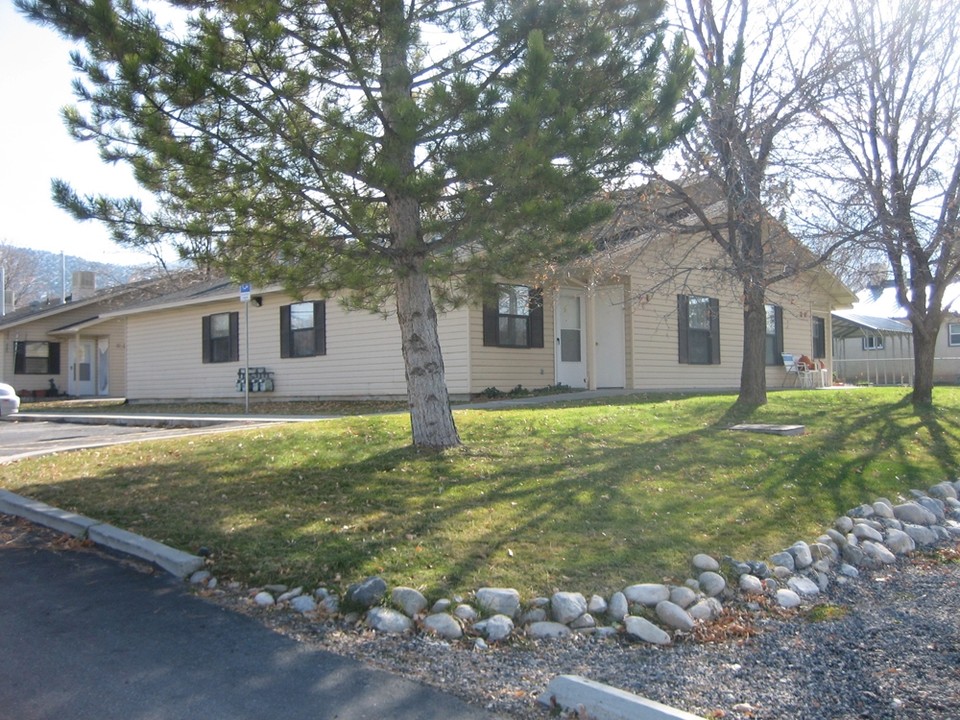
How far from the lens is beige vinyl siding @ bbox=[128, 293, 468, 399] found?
1714 cm

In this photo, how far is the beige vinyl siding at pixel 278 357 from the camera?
17.1 metres

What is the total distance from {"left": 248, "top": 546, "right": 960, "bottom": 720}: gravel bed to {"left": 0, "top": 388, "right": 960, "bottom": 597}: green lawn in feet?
2.35

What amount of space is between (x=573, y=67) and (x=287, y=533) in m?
4.79

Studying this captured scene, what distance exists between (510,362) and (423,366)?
312 inches

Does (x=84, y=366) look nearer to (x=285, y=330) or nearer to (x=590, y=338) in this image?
(x=285, y=330)

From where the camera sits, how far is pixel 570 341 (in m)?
17.8

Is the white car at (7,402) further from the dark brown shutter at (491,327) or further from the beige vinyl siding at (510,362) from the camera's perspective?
the dark brown shutter at (491,327)

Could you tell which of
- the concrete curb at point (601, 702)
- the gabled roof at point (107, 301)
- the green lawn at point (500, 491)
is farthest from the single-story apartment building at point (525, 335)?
the concrete curb at point (601, 702)

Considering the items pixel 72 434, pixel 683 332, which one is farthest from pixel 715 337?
pixel 72 434

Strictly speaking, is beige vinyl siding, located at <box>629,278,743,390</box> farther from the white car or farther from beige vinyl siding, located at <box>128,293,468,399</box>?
the white car

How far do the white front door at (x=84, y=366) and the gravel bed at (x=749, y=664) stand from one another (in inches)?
1108

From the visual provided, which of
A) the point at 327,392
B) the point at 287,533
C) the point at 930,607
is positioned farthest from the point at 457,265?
the point at 327,392

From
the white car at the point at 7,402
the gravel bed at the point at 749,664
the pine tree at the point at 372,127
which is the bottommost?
the gravel bed at the point at 749,664

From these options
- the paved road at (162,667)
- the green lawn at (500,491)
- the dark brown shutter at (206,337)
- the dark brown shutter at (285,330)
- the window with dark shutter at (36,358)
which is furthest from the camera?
the window with dark shutter at (36,358)
